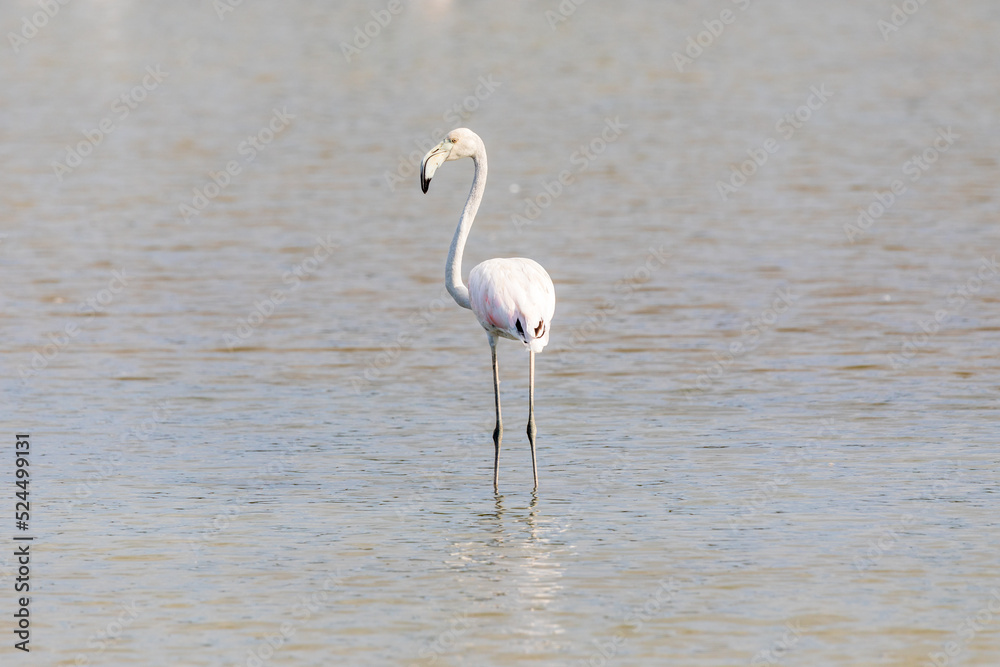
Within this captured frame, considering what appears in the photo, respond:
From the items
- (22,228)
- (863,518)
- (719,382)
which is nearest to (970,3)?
(22,228)

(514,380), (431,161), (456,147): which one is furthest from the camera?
(514,380)

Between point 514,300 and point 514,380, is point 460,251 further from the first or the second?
point 514,380

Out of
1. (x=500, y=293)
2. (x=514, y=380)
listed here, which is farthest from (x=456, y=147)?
(x=514, y=380)

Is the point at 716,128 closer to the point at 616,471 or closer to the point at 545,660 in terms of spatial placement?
the point at 616,471

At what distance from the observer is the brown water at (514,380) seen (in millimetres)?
7332

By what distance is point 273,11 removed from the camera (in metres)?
49.7

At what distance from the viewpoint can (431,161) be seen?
982cm

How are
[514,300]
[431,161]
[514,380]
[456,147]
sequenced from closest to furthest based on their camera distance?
[514,300] < [431,161] < [456,147] < [514,380]

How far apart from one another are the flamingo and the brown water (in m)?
0.83

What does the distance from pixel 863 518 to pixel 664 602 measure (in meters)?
1.76

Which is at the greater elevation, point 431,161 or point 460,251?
point 431,161

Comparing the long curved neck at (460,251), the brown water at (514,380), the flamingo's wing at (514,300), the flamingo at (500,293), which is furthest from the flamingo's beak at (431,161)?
the brown water at (514,380)

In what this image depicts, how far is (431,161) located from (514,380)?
3133 millimetres

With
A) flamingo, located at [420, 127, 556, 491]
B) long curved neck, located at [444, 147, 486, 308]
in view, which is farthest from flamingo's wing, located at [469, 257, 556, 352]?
long curved neck, located at [444, 147, 486, 308]
